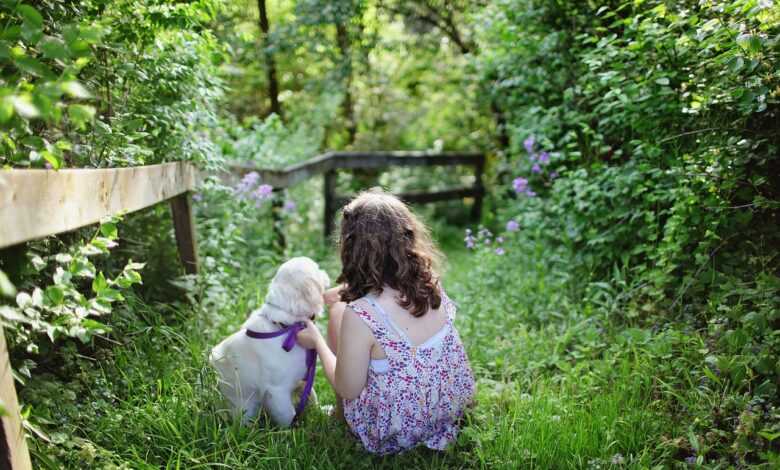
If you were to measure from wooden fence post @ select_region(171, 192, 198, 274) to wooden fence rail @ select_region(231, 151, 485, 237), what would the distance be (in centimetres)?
103

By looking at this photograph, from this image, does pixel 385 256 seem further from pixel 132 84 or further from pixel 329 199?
pixel 329 199

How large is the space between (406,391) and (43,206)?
4.72ft

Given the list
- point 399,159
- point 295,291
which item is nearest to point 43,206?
point 295,291

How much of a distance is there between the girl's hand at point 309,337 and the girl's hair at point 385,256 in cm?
23

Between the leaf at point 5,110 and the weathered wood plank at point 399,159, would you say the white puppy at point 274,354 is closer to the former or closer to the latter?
the leaf at point 5,110

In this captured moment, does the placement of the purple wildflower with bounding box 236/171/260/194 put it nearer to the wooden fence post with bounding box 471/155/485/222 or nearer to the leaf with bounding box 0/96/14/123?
the leaf with bounding box 0/96/14/123

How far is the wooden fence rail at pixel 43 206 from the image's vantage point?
1.46m

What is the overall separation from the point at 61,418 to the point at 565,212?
11.4 ft

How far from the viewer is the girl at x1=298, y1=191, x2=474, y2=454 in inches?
93.6

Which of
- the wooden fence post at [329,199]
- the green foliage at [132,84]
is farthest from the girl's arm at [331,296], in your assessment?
the wooden fence post at [329,199]

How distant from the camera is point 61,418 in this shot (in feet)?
7.14

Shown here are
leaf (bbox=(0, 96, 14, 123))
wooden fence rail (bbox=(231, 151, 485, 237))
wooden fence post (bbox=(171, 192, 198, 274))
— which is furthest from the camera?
wooden fence rail (bbox=(231, 151, 485, 237))

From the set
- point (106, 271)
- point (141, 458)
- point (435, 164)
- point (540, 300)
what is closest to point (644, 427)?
point (540, 300)

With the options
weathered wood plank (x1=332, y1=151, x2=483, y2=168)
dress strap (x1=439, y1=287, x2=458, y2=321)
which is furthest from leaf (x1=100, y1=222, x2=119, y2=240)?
weathered wood plank (x1=332, y1=151, x2=483, y2=168)
